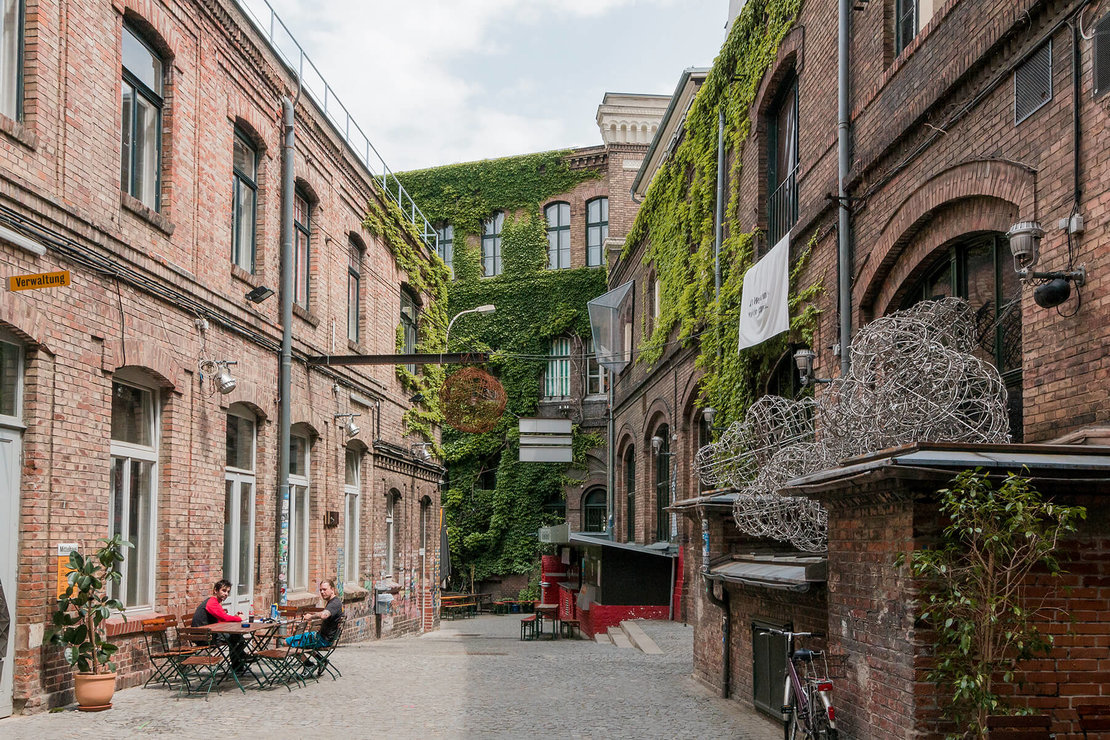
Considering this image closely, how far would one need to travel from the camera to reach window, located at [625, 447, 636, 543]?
3037cm

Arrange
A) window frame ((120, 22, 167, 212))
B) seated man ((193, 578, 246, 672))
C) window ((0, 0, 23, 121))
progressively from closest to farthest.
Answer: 1. window ((0, 0, 23, 121))
2. seated man ((193, 578, 246, 672))
3. window frame ((120, 22, 167, 212))

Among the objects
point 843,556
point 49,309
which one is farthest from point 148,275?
point 843,556

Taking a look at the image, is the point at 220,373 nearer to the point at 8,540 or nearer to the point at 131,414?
the point at 131,414

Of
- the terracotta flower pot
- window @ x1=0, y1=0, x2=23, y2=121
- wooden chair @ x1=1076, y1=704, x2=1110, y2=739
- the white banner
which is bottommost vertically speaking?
the terracotta flower pot

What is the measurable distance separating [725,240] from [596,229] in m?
20.5

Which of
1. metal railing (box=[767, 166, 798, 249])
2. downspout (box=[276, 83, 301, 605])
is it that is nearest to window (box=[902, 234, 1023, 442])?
A: metal railing (box=[767, 166, 798, 249])

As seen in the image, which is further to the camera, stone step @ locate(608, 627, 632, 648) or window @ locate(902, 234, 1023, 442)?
stone step @ locate(608, 627, 632, 648)

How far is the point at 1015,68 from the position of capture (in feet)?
Answer: 28.3

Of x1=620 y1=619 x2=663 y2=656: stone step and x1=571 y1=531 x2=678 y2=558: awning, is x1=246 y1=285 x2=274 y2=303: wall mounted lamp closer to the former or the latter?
x1=620 y1=619 x2=663 y2=656: stone step

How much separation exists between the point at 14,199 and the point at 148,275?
264 cm

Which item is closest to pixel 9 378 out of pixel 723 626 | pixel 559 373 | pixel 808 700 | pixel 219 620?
pixel 219 620

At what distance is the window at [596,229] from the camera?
126ft

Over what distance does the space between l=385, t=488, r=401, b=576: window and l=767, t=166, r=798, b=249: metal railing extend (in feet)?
35.4

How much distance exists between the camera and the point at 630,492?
1237 inches
